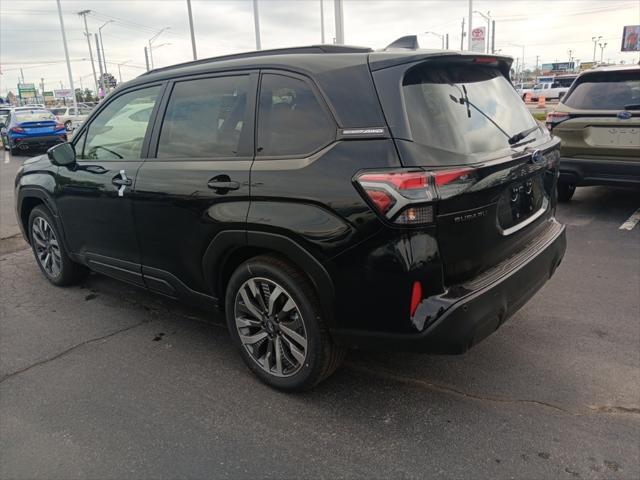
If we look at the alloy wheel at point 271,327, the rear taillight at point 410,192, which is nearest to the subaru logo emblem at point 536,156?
the rear taillight at point 410,192

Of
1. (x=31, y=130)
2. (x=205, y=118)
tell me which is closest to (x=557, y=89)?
(x=31, y=130)

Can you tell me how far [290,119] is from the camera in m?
2.84

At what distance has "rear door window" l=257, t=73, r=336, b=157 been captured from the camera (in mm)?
2703

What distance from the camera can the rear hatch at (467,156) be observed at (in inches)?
96.0

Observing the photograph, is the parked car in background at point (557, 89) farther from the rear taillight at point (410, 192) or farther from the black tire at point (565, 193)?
the rear taillight at point (410, 192)

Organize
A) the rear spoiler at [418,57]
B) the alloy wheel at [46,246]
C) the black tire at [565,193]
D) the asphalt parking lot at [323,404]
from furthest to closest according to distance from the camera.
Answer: the black tire at [565,193], the alloy wheel at [46,246], the rear spoiler at [418,57], the asphalt parking lot at [323,404]

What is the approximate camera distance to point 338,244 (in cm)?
254

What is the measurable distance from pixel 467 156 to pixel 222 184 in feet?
4.40

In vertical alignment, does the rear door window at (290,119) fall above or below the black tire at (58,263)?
above

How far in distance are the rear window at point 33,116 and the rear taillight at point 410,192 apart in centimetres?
1948

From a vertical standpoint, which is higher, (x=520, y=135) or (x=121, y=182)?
(x=520, y=135)

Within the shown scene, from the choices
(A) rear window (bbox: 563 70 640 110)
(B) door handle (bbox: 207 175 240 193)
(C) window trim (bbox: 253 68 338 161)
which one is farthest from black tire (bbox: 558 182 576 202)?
(B) door handle (bbox: 207 175 240 193)

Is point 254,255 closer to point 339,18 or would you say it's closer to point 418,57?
point 418,57

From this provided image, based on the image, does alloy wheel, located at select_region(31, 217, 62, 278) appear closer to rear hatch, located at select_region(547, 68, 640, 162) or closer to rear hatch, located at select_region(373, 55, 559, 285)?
rear hatch, located at select_region(373, 55, 559, 285)
